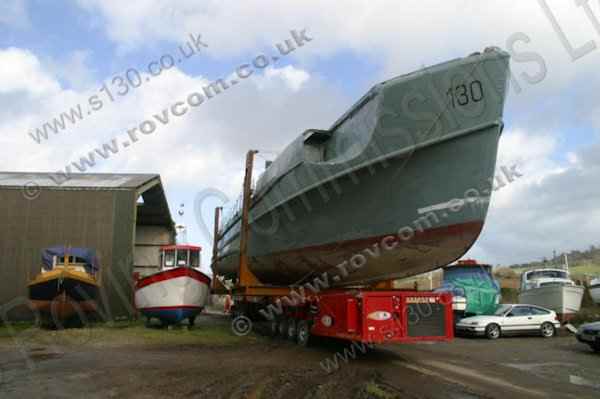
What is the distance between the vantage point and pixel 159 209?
77.7ft

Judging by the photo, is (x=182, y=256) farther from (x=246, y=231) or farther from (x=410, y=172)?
(x=410, y=172)

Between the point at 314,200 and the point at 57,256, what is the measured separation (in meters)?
9.77

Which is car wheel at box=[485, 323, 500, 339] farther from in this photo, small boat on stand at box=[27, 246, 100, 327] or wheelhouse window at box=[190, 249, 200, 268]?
small boat on stand at box=[27, 246, 100, 327]

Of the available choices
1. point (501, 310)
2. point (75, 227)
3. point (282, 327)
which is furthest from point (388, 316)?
point (75, 227)

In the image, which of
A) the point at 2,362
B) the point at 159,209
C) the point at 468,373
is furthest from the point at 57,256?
the point at 468,373

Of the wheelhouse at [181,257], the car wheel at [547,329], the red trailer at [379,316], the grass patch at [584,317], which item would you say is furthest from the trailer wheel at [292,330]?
the grass patch at [584,317]

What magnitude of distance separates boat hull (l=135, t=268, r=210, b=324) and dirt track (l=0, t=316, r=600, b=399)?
1.88 meters

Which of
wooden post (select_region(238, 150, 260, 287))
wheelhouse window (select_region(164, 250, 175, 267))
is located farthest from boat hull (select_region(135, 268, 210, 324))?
wooden post (select_region(238, 150, 260, 287))

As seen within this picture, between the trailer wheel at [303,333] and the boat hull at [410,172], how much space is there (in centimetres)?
169

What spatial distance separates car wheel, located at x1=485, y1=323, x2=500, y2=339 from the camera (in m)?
13.3

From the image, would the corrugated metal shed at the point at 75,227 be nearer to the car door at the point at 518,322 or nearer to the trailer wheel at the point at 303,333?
the trailer wheel at the point at 303,333

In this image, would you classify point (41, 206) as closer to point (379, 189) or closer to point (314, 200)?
point (314, 200)

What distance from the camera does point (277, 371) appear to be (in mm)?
6570

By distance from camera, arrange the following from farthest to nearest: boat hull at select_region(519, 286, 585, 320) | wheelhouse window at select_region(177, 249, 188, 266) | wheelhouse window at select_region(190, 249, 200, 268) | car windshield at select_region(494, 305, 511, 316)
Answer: boat hull at select_region(519, 286, 585, 320) < wheelhouse window at select_region(190, 249, 200, 268) < wheelhouse window at select_region(177, 249, 188, 266) < car windshield at select_region(494, 305, 511, 316)
